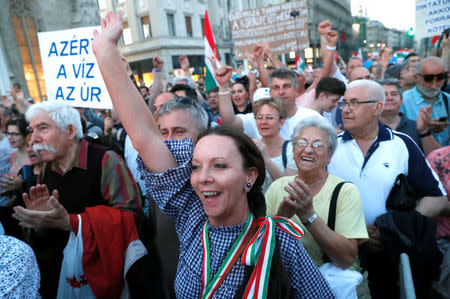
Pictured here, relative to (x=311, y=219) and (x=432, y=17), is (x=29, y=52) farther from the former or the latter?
(x=311, y=219)

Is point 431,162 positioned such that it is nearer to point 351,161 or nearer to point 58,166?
point 351,161

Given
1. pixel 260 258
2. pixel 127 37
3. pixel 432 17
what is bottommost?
pixel 260 258

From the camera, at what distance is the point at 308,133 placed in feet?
7.33

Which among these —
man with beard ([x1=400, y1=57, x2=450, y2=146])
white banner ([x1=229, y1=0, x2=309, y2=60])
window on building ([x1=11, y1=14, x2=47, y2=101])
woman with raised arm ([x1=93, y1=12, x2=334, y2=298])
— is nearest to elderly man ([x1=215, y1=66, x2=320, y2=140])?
man with beard ([x1=400, y1=57, x2=450, y2=146])

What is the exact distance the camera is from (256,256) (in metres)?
1.26

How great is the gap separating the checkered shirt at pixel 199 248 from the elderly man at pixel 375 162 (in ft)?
3.84

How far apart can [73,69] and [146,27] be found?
2751 centimetres

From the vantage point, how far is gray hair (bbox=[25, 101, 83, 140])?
7.89ft

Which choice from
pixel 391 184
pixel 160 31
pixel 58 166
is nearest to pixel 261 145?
pixel 391 184

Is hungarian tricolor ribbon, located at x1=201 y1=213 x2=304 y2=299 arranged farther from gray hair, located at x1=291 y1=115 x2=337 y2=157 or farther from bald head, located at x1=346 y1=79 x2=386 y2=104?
bald head, located at x1=346 y1=79 x2=386 y2=104

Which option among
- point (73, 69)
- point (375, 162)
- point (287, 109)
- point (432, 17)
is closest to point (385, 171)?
point (375, 162)

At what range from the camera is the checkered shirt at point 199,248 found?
4.50 ft

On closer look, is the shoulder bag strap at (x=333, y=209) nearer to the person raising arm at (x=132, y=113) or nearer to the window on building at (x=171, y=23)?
the person raising arm at (x=132, y=113)

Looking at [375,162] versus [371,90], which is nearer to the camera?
[375,162]
